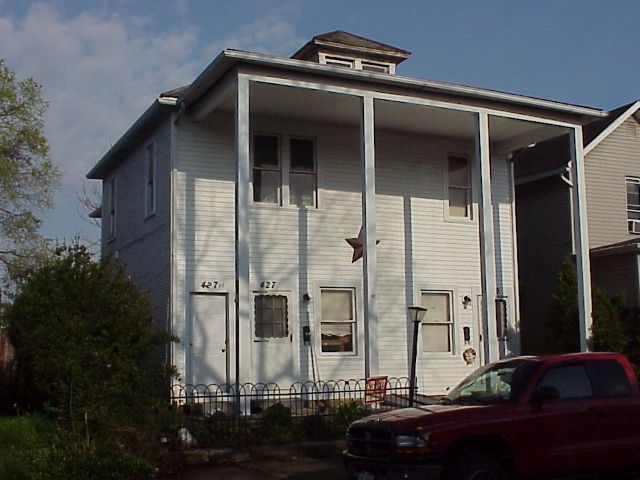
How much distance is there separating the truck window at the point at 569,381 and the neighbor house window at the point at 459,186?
10797 mm

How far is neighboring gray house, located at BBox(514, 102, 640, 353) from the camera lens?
21266 millimetres

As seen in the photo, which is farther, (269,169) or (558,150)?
(558,150)

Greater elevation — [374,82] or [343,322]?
[374,82]

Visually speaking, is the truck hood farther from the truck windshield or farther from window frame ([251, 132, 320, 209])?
window frame ([251, 132, 320, 209])

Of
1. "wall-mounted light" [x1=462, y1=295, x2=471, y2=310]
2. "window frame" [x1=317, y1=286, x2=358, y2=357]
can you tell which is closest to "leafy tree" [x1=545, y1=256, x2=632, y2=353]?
"wall-mounted light" [x1=462, y1=295, x2=471, y2=310]

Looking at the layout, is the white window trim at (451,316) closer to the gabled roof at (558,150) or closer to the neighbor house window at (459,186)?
the neighbor house window at (459,186)

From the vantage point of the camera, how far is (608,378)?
30.1 ft

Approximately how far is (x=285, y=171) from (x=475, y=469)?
1052 cm

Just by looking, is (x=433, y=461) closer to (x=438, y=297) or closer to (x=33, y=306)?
(x=33, y=306)

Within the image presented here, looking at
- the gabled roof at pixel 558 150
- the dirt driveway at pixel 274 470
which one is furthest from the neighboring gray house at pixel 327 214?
the dirt driveway at pixel 274 470

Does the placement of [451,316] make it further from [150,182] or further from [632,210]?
[150,182]

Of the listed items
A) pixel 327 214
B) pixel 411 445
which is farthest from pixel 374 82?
pixel 411 445

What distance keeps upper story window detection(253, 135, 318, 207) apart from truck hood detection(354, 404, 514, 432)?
30.9 ft

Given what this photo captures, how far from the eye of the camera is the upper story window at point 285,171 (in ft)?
57.5
